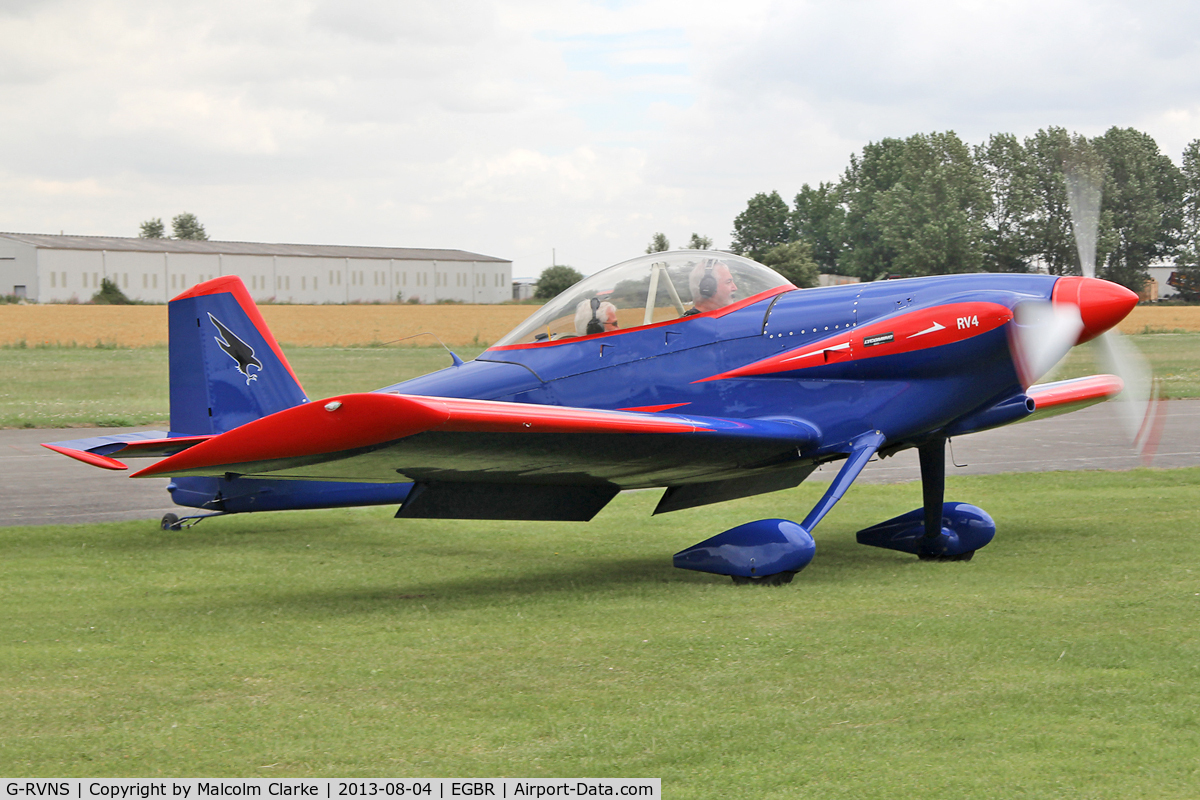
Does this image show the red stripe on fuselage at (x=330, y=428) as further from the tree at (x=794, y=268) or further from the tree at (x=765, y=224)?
the tree at (x=765, y=224)

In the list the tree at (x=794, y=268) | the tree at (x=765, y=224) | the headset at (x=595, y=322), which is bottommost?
the headset at (x=595, y=322)

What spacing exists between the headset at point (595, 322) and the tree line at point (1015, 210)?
35744 mm

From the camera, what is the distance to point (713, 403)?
7.63m

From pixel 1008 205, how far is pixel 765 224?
43.1 meters

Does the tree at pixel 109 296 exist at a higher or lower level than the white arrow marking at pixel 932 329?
higher

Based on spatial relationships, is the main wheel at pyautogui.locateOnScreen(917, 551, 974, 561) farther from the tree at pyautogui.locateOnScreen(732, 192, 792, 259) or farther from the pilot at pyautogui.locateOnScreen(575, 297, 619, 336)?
the tree at pyautogui.locateOnScreen(732, 192, 792, 259)

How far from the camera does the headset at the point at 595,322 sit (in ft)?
26.2

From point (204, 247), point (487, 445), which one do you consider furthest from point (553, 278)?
point (487, 445)

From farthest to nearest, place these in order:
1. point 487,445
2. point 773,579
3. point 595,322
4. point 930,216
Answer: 1. point 930,216
2. point 595,322
3. point 773,579
4. point 487,445

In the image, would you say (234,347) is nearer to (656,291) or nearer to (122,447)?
(122,447)

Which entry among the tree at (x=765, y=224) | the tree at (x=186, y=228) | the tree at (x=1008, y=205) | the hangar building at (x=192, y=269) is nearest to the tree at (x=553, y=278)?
the tree at (x=1008, y=205)

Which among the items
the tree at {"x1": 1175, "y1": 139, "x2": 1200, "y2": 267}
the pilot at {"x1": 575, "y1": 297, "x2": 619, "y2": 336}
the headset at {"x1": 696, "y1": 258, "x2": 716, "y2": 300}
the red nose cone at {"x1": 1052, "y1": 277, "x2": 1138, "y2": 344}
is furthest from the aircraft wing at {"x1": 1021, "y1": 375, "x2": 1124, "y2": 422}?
the tree at {"x1": 1175, "y1": 139, "x2": 1200, "y2": 267}

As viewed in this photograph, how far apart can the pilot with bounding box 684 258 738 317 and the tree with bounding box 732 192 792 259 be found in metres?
84.1

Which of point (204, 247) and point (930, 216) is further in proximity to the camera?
point (204, 247)
